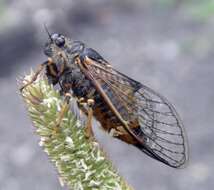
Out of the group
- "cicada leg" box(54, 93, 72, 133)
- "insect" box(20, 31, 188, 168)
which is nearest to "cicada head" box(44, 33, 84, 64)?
"insect" box(20, 31, 188, 168)

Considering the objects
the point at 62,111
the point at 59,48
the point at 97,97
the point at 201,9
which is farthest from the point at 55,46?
the point at 201,9

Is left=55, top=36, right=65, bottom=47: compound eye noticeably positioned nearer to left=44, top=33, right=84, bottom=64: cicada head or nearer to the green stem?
left=44, top=33, right=84, bottom=64: cicada head

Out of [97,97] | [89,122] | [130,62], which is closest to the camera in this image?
[89,122]

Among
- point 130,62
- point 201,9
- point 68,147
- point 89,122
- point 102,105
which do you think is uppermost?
point 201,9

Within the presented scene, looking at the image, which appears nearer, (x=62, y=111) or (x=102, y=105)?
(x=62, y=111)

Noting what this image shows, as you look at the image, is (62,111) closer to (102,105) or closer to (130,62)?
(102,105)

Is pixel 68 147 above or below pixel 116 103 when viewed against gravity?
below
